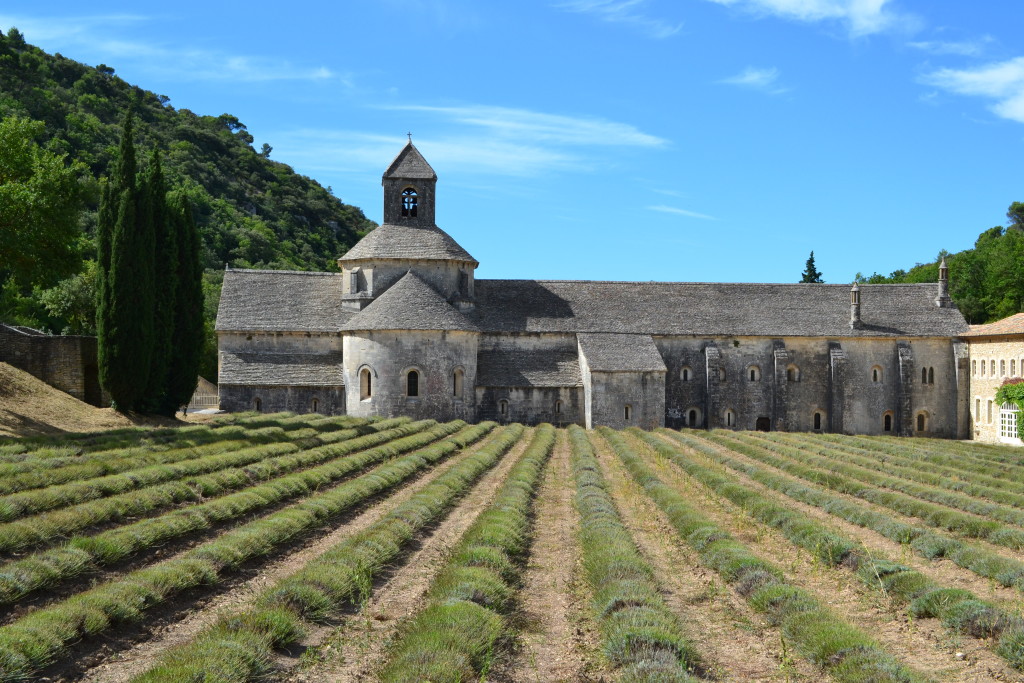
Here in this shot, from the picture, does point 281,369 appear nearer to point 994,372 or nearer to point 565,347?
point 565,347

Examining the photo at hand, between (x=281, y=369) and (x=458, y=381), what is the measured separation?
961cm

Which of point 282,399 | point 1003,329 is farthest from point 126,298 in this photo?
point 1003,329

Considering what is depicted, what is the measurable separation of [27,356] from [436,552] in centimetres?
2668

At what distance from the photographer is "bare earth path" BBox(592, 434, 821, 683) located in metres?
10.4

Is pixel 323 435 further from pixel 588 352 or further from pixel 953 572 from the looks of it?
pixel 953 572

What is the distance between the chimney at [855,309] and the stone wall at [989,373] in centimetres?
629

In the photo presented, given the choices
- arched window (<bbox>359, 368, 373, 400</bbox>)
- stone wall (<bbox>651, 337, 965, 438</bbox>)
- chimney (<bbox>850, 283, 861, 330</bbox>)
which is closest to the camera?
arched window (<bbox>359, 368, 373, 400</bbox>)

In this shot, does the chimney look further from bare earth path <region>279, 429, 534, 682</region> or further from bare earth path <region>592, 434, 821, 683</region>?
bare earth path <region>279, 429, 534, 682</region>

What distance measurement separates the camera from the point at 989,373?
5066 cm

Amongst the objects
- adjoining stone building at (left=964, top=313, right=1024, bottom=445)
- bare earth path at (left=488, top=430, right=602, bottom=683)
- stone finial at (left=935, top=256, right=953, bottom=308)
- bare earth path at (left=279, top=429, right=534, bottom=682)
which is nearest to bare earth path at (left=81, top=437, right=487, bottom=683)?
bare earth path at (left=279, top=429, right=534, bottom=682)

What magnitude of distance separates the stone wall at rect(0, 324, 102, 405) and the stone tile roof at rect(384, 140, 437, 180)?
884 inches

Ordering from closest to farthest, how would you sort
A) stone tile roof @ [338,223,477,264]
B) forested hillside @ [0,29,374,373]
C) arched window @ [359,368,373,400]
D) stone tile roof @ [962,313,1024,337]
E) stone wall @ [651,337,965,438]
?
1. arched window @ [359,368,373,400]
2. stone tile roof @ [962,313,1024,337]
3. stone tile roof @ [338,223,477,264]
4. stone wall @ [651,337,965,438]
5. forested hillside @ [0,29,374,373]

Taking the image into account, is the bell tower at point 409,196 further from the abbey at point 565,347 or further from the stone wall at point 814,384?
the stone wall at point 814,384

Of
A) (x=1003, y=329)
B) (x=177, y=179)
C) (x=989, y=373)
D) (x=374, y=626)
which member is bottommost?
(x=374, y=626)
